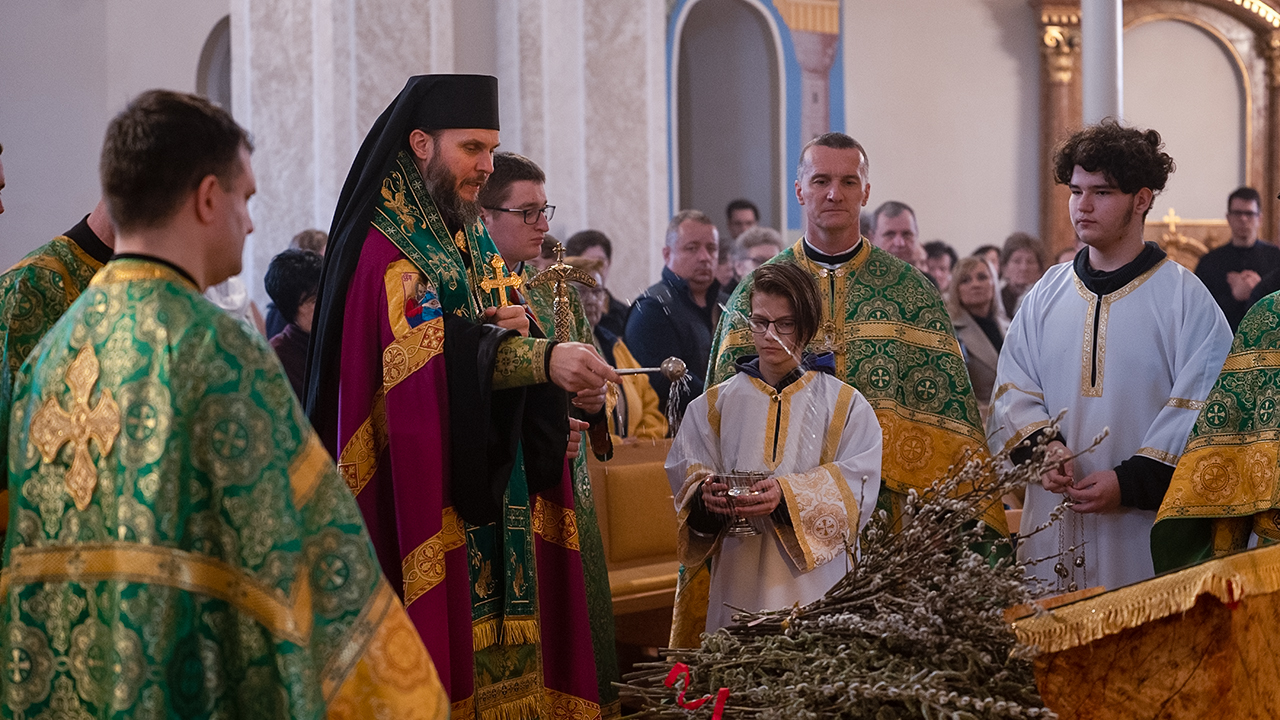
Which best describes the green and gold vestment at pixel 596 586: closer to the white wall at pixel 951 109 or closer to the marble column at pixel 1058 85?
the white wall at pixel 951 109

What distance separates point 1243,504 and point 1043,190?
11375mm

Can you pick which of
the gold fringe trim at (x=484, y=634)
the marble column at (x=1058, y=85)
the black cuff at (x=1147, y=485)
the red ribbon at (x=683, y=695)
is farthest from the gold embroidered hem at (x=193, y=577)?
the marble column at (x=1058, y=85)

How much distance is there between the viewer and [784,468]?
→ 353 cm

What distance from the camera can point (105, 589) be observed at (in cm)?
190

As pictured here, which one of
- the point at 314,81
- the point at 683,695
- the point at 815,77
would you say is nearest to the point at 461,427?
the point at 683,695

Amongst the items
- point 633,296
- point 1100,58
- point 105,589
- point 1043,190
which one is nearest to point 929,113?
point 1043,190

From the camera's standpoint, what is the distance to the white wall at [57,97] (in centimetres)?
790

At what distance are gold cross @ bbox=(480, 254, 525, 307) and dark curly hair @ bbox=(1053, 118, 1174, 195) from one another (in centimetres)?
182

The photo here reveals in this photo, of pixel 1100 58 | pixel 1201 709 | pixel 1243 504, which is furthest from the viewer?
pixel 1100 58

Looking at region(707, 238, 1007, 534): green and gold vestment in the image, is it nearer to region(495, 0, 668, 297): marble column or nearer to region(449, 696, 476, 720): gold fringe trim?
region(449, 696, 476, 720): gold fringe trim

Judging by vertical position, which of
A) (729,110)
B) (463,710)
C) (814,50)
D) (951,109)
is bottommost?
(463,710)

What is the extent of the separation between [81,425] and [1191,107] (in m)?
15.4

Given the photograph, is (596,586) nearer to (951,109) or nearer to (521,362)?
(521,362)

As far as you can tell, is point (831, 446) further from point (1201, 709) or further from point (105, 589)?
point (105, 589)
